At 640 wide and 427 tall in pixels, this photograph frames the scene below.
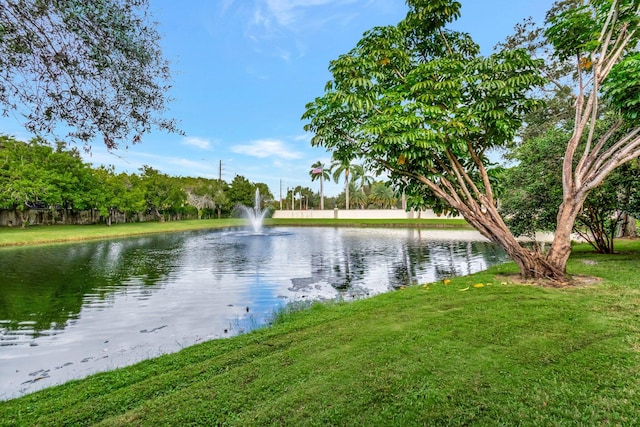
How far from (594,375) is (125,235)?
32526mm

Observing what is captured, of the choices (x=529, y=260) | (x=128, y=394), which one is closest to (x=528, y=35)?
(x=529, y=260)

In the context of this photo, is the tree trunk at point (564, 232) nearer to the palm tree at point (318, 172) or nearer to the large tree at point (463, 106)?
the large tree at point (463, 106)

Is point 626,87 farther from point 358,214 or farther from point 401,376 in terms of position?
point 358,214

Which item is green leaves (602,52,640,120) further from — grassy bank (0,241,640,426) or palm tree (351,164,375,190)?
palm tree (351,164,375,190)

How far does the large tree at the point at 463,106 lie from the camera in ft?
20.4

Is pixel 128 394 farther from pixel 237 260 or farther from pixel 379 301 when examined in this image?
pixel 237 260

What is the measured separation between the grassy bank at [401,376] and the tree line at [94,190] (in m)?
20.2

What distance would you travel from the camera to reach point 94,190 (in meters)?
34.8

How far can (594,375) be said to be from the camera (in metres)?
2.88

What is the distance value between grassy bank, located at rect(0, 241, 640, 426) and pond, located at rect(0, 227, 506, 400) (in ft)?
5.20

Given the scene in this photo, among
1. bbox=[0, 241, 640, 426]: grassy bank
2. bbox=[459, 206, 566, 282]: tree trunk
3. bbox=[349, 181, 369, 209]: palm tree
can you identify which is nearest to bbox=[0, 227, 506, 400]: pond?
bbox=[0, 241, 640, 426]: grassy bank

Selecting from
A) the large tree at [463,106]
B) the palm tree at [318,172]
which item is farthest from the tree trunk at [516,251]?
the palm tree at [318,172]

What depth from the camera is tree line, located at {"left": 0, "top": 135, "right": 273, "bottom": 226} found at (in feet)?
92.2

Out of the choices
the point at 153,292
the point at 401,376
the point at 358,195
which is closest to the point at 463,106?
the point at 401,376
